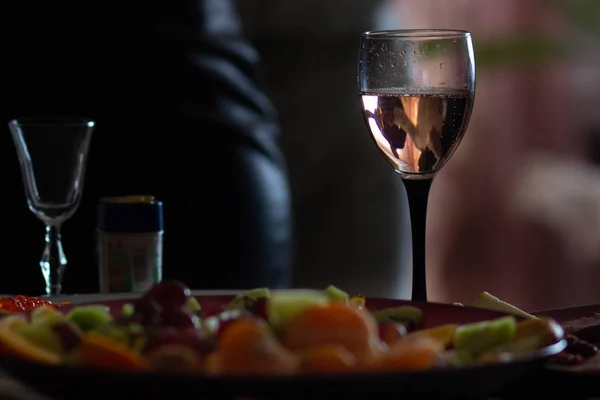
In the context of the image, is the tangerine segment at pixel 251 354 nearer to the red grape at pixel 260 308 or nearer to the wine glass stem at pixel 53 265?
the red grape at pixel 260 308

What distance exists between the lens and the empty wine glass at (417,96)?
2.45ft

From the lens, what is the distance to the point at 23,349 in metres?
0.45

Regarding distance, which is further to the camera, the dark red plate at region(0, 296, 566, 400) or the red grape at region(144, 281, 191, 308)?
the red grape at region(144, 281, 191, 308)

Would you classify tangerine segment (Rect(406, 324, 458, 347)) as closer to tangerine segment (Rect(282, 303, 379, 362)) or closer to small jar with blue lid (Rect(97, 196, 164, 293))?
tangerine segment (Rect(282, 303, 379, 362))

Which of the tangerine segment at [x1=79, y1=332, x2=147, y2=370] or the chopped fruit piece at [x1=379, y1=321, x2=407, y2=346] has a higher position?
the tangerine segment at [x1=79, y1=332, x2=147, y2=370]

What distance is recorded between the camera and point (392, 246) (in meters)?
2.28

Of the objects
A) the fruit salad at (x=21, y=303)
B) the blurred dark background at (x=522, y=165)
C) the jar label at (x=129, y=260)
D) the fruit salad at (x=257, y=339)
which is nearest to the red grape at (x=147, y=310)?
the fruit salad at (x=257, y=339)

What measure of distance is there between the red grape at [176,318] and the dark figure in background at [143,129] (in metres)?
1.28

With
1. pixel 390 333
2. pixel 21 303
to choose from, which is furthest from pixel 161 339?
pixel 21 303

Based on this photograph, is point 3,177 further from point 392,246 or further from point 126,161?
point 392,246

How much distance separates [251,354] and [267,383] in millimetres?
21

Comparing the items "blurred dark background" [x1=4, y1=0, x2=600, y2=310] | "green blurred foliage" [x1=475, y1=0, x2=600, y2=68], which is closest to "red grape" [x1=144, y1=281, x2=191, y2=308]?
"blurred dark background" [x1=4, y1=0, x2=600, y2=310]

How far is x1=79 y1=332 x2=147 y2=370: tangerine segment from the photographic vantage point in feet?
1.36

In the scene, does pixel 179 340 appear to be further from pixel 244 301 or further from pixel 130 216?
pixel 130 216
